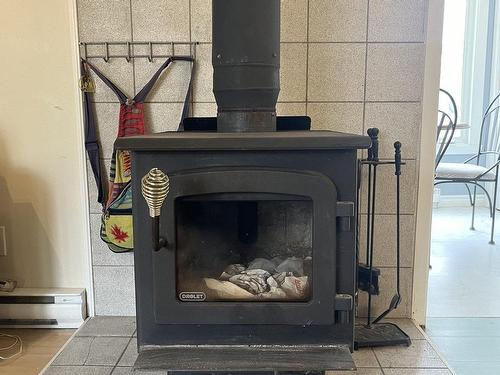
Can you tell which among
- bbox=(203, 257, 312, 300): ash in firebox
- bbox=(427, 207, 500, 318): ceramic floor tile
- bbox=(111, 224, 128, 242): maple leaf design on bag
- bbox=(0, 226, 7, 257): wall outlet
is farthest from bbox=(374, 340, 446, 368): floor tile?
bbox=(0, 226, 7, 257): wall outlet

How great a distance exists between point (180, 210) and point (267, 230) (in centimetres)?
23

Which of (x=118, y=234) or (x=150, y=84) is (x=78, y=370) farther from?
(x=150, y=84)

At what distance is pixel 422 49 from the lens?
1.88 metres

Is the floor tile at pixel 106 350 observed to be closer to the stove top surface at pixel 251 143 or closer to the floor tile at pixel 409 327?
the stove top surface at pixel 251 143

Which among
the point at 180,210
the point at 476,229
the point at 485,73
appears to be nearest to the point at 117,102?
the point at 180,210

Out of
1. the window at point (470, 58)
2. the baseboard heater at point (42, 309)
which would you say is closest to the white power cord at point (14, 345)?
the baseboard heater at point (42, 309)

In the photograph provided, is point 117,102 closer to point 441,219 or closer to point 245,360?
point 245,360

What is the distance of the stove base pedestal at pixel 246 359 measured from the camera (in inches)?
49.2

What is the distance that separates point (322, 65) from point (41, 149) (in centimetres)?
112

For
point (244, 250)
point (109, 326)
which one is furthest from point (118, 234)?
point (244, 250)

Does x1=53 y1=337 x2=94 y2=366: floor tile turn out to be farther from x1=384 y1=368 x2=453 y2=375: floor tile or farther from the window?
the window

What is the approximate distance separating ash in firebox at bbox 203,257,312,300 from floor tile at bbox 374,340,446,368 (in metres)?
0.57

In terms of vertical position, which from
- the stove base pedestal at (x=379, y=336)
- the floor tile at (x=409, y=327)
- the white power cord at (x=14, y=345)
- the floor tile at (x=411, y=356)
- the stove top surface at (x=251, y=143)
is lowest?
the white power cord at (x=14, y=345)

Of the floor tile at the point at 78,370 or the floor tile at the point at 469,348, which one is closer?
the floor tile at the point at 78,370
